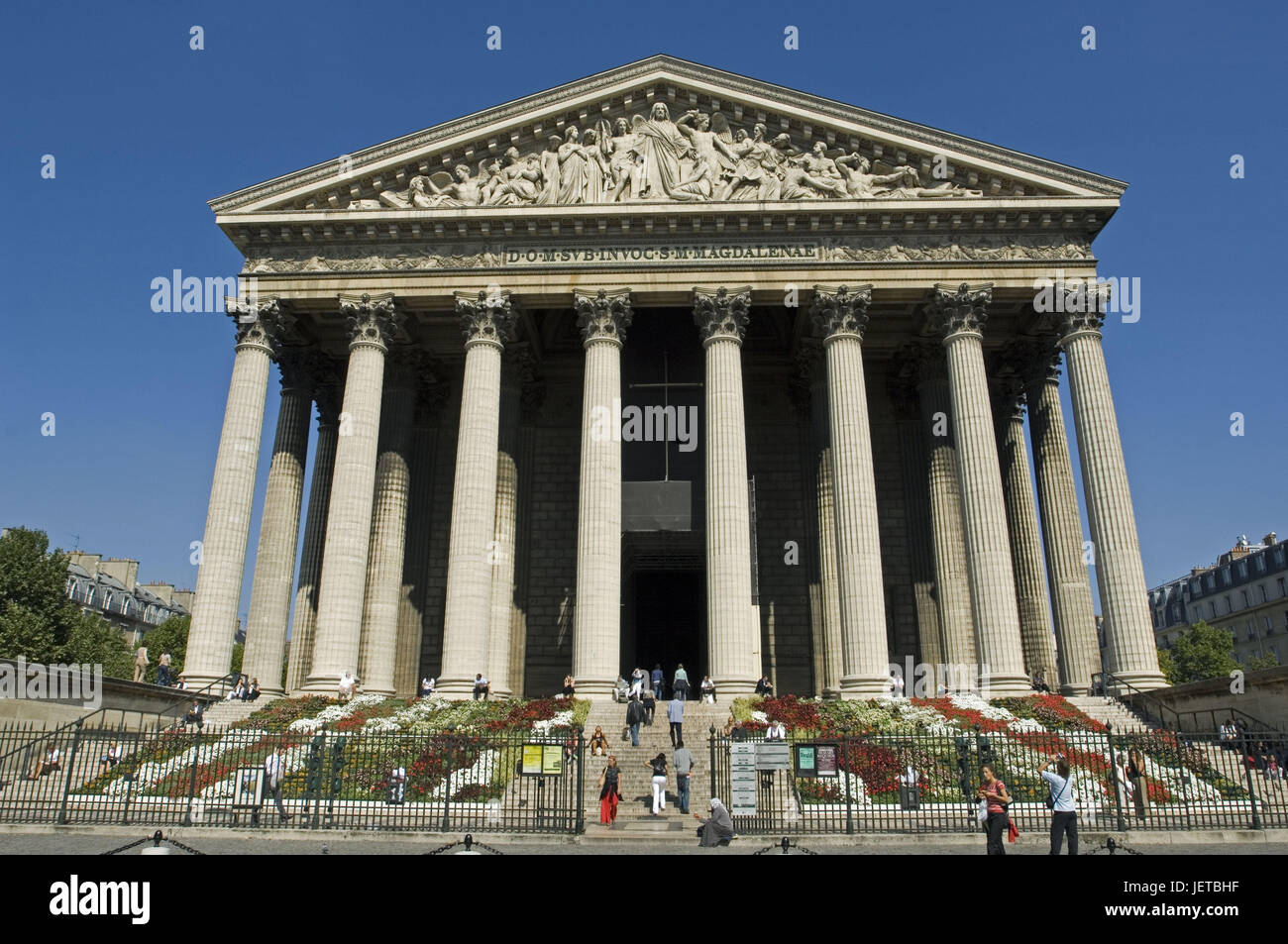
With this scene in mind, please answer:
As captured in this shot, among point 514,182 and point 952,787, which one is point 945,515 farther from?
point 514,182

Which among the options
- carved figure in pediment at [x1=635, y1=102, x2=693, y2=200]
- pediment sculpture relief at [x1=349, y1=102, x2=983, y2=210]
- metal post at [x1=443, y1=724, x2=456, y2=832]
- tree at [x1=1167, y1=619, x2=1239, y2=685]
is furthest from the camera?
tree at [x1=1167, y1=619, x2=1239, y2=685]

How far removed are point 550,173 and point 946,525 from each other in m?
18.5

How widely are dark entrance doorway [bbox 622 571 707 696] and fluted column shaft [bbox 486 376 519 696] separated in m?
6.90

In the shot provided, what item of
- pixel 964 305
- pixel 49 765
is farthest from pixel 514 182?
pixel 49 765

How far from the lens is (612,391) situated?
29141 mm

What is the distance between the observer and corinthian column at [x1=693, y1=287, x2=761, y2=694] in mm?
26328

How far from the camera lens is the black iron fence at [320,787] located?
53.1 ft

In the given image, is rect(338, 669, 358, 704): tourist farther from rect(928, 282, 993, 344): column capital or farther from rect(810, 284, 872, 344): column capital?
rect(928, 282, 993, 344): column capital

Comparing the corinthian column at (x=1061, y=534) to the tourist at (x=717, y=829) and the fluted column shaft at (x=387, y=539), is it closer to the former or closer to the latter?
the tourist at (x=717, y=829)

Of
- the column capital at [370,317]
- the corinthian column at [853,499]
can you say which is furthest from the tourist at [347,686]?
the corinthian column at [853,499]

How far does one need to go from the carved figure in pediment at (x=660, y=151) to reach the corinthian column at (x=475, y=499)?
247 inches

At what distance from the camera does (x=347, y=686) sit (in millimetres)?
26672

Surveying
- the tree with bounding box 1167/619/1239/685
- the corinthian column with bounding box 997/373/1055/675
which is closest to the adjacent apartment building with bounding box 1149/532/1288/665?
the tree with bounding box 1167/619/1239/685

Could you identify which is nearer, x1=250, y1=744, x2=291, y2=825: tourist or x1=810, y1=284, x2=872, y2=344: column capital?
x1=250, y1=744, x2=291, y2=825: tourist
